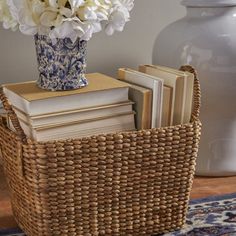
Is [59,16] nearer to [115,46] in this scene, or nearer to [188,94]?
[188,94]

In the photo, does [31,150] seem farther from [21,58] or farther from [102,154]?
[21,58]

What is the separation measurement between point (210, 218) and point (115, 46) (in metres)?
0.53

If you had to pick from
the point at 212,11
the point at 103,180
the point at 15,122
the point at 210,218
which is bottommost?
the point at 210,218

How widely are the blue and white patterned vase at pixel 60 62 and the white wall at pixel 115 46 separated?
11.8 inches

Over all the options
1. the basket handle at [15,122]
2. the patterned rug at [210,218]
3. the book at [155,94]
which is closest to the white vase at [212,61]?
the patterned rug at [210,218]

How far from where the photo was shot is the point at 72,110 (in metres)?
0.86

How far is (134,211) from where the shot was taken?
0.91 m

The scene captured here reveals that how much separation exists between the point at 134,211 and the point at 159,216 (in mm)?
59

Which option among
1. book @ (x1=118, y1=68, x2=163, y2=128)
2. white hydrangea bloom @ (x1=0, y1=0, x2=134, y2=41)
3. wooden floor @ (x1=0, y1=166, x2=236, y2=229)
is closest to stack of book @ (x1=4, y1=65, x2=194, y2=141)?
book @ (x1=118, y1=68, x2=163, y2=128)

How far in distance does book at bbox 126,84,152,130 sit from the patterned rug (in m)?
0.22

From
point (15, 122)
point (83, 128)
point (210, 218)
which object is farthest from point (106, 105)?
point (210, 218)

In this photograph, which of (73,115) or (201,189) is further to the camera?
(201,189)

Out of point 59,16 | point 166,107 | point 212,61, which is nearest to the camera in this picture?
point 59,16

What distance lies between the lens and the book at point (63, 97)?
837 mm
